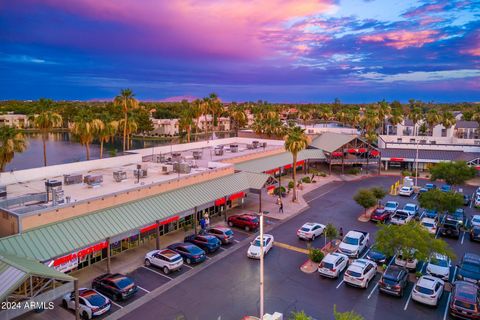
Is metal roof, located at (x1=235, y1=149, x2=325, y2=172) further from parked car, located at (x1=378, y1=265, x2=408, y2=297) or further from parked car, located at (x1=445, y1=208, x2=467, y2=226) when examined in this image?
parked car, located at (x1=378, y1=265, x2=408, y2=297)

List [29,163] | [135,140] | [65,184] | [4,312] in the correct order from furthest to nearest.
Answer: [135,140], [29,163], [65,184], [4,312]

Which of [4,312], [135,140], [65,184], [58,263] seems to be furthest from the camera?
[135,140]

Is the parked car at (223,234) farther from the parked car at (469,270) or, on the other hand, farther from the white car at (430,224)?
the white car at (430,224)

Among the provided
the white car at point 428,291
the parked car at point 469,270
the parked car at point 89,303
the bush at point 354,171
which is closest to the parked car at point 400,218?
the parked car at point 469,270

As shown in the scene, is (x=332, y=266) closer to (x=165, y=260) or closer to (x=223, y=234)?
(x=223, y=234)

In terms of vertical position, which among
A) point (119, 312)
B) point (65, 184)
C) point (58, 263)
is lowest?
point (119, 312)

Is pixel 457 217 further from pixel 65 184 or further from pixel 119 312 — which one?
pixel 65 184

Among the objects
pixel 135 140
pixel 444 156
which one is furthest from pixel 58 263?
pixel 135 140
